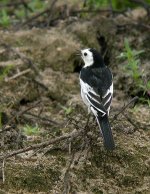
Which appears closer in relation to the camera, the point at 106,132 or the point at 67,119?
the point at 106,132

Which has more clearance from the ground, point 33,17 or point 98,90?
point 98,90

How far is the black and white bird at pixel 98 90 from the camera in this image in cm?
511

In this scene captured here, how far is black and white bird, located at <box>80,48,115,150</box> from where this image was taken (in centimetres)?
511

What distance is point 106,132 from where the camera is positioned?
5.05 metres

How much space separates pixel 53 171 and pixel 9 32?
3.46m

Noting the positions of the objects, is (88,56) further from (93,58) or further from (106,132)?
(106,132)

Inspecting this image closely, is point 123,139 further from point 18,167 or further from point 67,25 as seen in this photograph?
point 67,25

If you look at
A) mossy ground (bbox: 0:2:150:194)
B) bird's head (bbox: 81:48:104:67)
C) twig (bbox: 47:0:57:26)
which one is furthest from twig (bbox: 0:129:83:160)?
twig (bbox: 47:0:57:26)

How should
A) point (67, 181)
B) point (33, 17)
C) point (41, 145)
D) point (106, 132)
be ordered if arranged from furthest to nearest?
point (33, 17) < point (106, 132) < point (41, 145) < point (67, 181)

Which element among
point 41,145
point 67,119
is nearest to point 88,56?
point 67,119

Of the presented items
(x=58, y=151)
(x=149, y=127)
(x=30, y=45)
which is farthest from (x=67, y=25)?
(x=58, y=151)

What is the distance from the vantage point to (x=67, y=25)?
320 inches

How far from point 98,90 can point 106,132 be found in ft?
2.27

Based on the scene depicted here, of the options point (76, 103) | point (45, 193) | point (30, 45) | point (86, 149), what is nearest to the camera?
point (45, 193)
